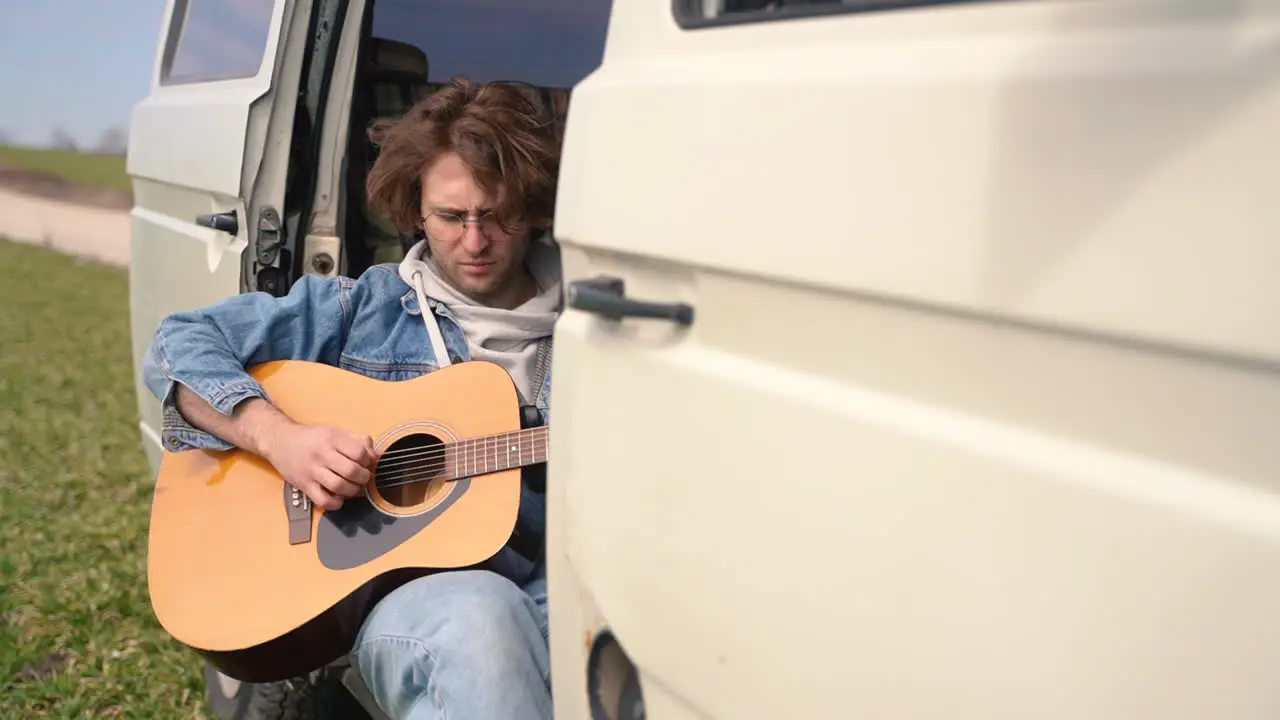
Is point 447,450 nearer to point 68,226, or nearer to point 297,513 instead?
point 297,513

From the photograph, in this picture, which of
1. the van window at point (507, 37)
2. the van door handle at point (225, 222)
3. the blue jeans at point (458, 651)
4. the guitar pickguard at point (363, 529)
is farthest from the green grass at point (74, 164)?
the blue jeans at point (458, 651)

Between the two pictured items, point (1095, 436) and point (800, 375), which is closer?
point (1095, 436)

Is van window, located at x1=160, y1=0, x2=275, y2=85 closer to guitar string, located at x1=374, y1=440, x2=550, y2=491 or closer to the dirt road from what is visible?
guitar string, located at x1=374, y1=440, x2=550, y2=491

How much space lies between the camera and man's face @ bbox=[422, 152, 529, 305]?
200 cm

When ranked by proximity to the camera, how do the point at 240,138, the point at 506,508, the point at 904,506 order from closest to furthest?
the point at 904,506 < the point at 506,508 < the point at 240,138

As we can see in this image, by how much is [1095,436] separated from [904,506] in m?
0.16

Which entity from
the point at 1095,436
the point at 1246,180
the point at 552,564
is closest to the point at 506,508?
the point at 552,564

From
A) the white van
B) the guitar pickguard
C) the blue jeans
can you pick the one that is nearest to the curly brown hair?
the guitar pickguard

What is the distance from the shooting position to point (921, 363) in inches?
31.7

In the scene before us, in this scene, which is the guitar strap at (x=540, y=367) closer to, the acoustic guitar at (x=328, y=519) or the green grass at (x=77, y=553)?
the acoustic guitar at (x=328, y=519)

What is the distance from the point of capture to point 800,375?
886mm

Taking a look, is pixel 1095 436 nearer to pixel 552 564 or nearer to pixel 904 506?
pixel 904 506

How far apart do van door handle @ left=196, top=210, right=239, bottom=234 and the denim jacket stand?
19.0 inches

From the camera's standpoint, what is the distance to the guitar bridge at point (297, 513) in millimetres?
1782
